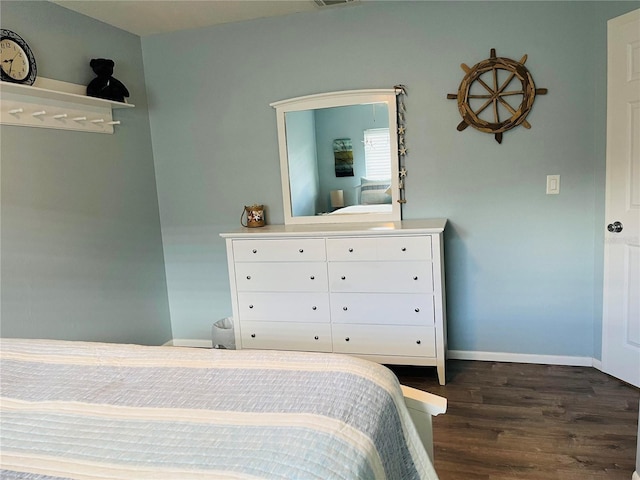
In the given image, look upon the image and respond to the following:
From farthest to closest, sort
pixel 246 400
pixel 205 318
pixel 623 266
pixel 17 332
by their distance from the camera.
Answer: pixel 205 318 < pixel 623 266 < pixel 17 332 < pixel 246 400

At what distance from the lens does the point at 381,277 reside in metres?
2.79

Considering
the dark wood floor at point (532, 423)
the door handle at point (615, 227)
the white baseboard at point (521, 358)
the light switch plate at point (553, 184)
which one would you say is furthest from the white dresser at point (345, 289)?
the door handle at point (615, 227)

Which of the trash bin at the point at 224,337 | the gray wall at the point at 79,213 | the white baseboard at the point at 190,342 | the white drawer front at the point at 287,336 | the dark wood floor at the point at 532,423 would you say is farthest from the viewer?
the white baseboard at the point at 190,342

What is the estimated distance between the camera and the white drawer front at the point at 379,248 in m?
2.68

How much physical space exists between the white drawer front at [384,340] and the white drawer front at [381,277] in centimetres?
24

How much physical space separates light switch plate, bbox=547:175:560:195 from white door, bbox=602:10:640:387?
0.26m

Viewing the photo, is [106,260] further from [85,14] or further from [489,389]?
[489,389]

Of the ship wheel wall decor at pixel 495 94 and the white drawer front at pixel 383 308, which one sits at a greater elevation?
the ship wheel wall decor at pixel 495 94

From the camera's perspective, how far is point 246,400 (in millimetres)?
1152

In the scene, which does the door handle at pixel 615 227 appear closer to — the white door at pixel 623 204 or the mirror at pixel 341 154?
the white door at pixel 623 204

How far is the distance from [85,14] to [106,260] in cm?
156

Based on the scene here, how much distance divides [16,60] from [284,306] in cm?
202

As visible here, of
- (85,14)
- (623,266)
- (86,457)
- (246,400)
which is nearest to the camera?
(86,457)

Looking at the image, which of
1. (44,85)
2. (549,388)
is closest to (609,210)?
(549,388)
